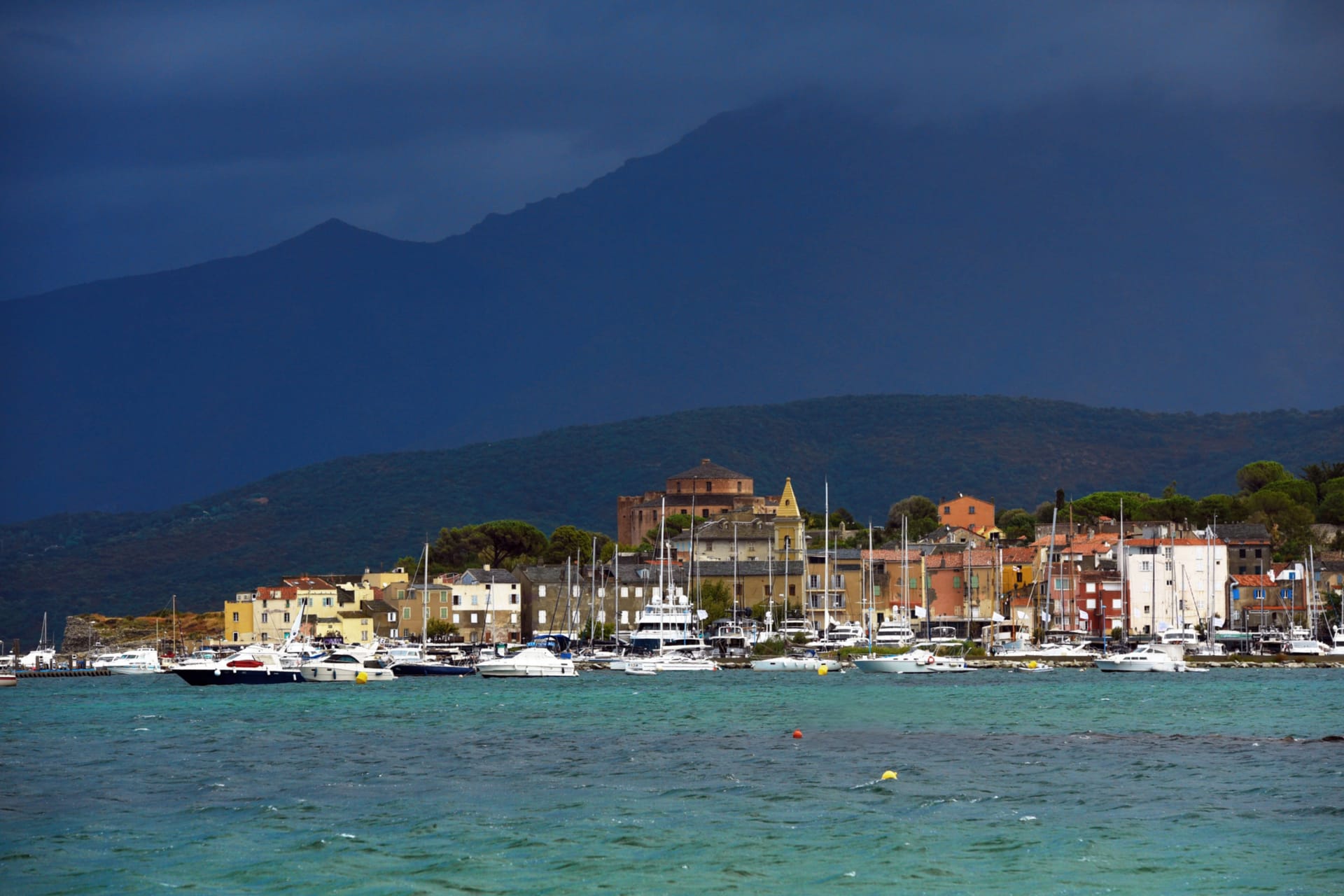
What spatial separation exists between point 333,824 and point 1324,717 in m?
34.6

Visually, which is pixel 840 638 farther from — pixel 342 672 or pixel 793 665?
pixel 342 672

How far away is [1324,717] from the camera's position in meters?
54.3

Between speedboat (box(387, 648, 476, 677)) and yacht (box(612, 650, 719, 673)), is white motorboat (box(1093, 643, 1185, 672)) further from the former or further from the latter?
speedboat (box(387, 648, 476, 677))

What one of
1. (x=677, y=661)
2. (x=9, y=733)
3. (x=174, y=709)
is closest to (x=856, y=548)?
(x=677, y=661)

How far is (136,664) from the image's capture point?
108 meters

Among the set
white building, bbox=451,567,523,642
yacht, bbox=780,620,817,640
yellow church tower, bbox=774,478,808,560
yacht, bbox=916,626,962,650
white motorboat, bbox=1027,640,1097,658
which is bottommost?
white motorboat, bbox=1027,640,1097,658

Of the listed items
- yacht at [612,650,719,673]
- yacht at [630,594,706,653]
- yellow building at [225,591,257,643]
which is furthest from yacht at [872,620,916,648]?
yellow building at [225,591,257,643]

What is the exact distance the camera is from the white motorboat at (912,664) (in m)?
90.0

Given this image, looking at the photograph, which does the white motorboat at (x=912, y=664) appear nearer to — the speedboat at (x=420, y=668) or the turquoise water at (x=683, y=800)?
the speedboat at (x=420, y=668)

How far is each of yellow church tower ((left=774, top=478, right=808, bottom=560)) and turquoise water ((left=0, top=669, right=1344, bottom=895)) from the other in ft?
267

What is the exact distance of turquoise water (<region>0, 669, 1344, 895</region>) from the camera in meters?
25.5

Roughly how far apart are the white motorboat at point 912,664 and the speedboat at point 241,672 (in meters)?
27.4

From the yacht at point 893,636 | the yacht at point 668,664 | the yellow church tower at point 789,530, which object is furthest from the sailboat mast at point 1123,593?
the yacht at point 668,664

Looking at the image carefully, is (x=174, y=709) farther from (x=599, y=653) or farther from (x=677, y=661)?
(x=599, y=653)
